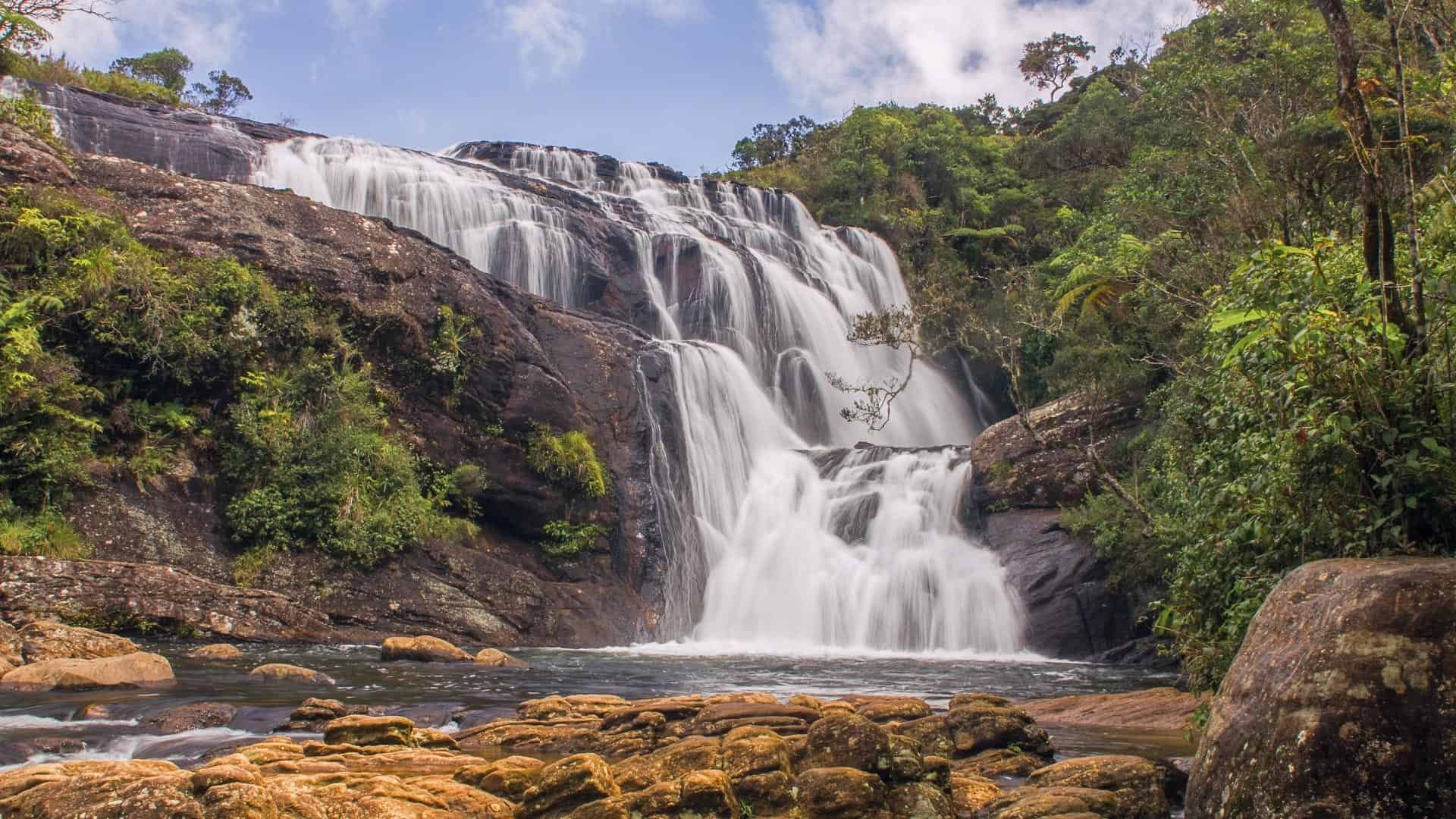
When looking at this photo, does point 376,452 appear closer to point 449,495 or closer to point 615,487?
point 449,495

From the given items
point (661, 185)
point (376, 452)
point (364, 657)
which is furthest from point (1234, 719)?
point (661, 185)

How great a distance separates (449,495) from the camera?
20219mm

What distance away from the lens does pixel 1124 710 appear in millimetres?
11117

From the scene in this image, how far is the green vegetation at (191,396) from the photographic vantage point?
16.1 m

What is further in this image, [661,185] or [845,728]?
[661,185]

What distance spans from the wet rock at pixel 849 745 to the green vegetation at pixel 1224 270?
2.45 metres

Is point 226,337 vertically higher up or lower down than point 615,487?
higher up

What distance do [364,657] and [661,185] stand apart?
25.7 meters

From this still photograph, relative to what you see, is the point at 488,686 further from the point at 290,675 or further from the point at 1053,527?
the point at 1053,527

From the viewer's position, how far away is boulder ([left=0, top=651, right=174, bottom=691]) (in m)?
10.5

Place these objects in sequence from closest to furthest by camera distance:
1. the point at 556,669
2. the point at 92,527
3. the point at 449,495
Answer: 1. the point at 556,669
2. the point at 92,527
3. the point at 449,495

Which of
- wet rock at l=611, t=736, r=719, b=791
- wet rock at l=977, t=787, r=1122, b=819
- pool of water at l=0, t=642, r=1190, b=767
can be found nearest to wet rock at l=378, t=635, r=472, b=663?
pool of water at l=0, t=642, r=1190, b=767

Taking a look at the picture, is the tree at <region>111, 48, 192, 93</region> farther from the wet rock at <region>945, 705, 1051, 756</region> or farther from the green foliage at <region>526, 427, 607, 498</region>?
the wet rock at <region>945, 705, 1051, 756</region>

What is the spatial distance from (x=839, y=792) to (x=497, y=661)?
9.34 m
